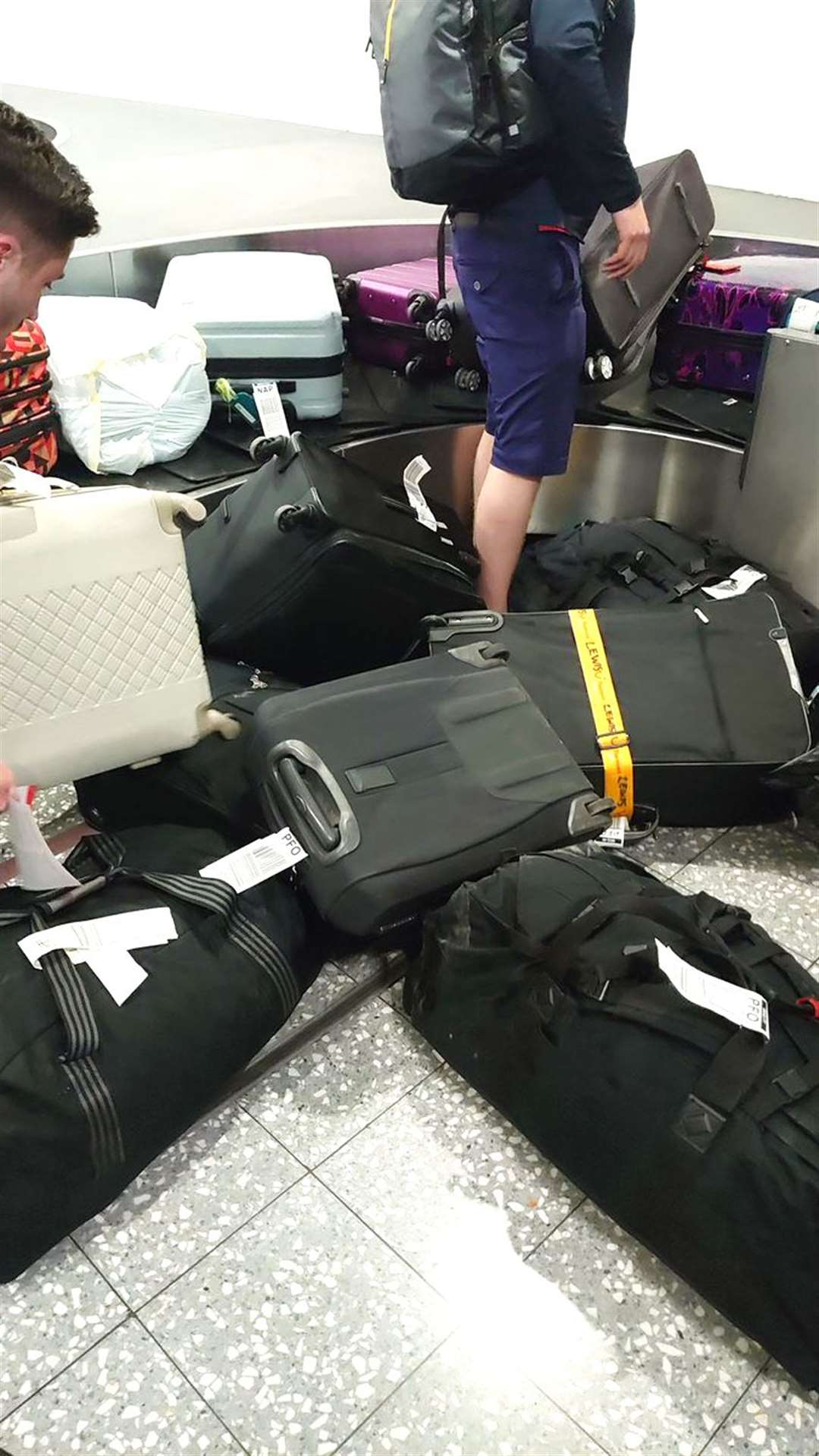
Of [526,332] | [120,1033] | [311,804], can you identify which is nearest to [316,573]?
[311,804]

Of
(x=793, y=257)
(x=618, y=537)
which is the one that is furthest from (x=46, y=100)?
(x=618, y=537)

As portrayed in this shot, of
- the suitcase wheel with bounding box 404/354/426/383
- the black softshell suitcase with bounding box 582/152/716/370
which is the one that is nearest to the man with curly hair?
the black softshell suitcase with bounding box 582/152/716/370

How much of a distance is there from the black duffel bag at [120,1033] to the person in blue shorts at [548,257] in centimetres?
112

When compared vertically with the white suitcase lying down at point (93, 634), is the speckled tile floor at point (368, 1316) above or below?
below

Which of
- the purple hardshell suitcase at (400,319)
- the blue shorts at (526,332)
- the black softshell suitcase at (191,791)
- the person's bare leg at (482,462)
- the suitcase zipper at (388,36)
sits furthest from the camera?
the purple hardshell suitcase at (400,319)

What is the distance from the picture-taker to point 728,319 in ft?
8.47

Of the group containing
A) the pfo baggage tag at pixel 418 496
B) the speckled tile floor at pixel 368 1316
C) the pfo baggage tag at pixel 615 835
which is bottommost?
the speckled tile floor at pixel 368 1316

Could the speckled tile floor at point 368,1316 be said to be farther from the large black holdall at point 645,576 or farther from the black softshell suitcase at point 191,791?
the large black holdall at point 645,576

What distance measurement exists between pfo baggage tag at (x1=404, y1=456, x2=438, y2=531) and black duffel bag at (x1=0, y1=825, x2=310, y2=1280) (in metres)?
0.92

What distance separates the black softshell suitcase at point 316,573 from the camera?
178 centimetres

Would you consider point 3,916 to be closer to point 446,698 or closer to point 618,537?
point 446,698

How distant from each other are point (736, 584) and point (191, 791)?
128 cm

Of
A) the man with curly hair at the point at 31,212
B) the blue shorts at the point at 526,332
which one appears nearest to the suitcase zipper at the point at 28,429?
the man with curly hair at the point at 31,212

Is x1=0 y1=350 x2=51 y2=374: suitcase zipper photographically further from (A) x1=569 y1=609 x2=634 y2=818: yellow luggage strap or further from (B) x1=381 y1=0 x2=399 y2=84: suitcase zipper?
(A) x1=569 y1=609 x2=634 y2=818: yellow luggage strap
